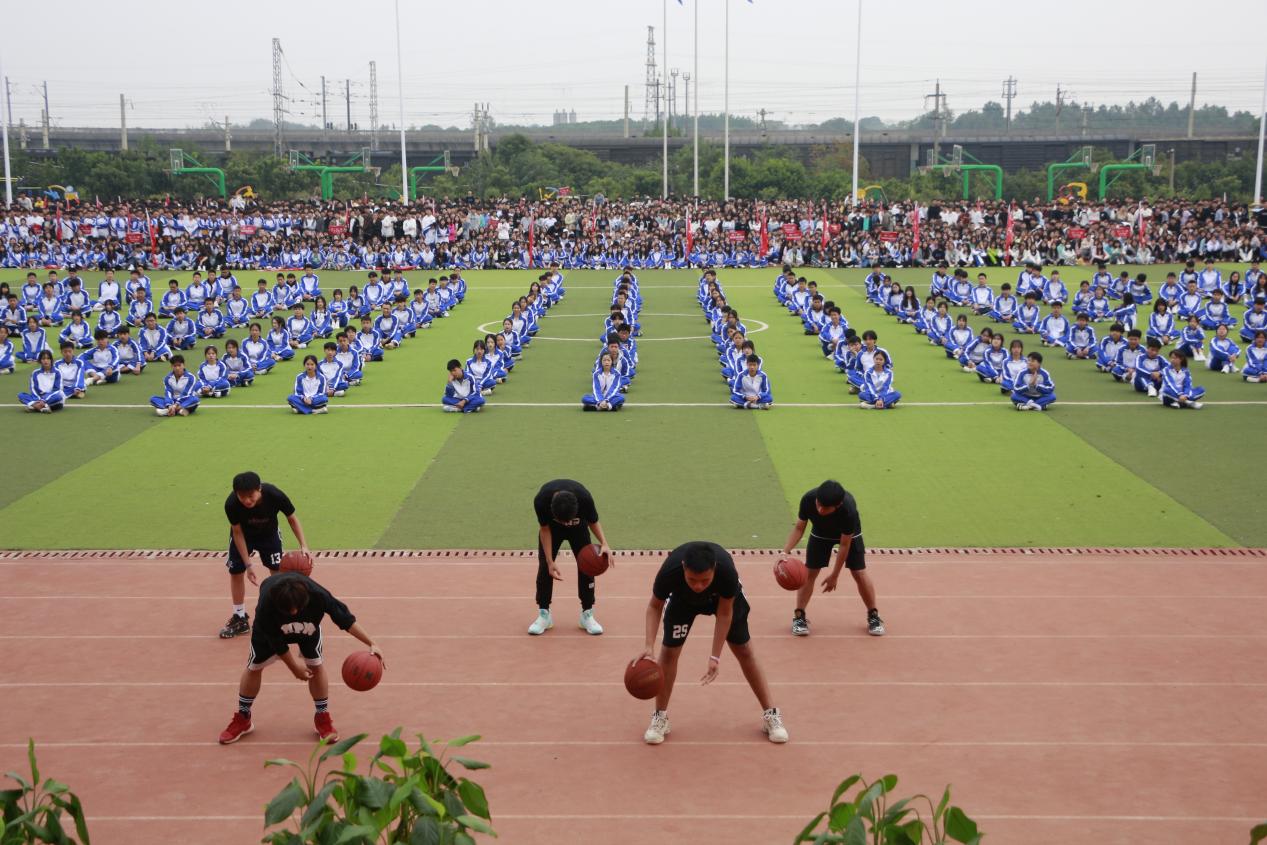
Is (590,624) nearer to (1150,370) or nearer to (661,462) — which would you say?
(661,462)

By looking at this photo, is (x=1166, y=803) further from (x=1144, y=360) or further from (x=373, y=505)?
(x=1144, y=360)

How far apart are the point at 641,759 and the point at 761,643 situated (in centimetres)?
242

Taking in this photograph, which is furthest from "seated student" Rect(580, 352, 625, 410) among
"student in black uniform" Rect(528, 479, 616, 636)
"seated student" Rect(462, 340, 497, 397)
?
"student in black uniform" Rect(528, 479, 616, 636)

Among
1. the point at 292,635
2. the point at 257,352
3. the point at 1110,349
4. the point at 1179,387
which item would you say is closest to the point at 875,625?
the point at 292,635

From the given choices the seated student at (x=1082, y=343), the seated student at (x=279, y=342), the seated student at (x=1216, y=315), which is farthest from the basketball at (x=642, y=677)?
the seated student at (x=1216, y=315)

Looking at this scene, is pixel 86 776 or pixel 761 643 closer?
pixel 86 776

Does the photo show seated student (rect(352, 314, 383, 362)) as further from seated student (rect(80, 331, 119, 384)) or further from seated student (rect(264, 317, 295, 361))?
seated student (rect(80, 331, 119, 384))

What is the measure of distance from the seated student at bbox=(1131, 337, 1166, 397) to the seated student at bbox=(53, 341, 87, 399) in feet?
62.5

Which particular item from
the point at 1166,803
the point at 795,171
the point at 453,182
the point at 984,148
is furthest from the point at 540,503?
the point at 984,148

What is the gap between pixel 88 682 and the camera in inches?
384

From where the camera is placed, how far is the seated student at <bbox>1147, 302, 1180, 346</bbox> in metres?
27.8

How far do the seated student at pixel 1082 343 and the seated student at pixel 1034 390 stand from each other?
6.10 m

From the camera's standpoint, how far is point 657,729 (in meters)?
8.59

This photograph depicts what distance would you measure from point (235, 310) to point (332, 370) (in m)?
10.8
